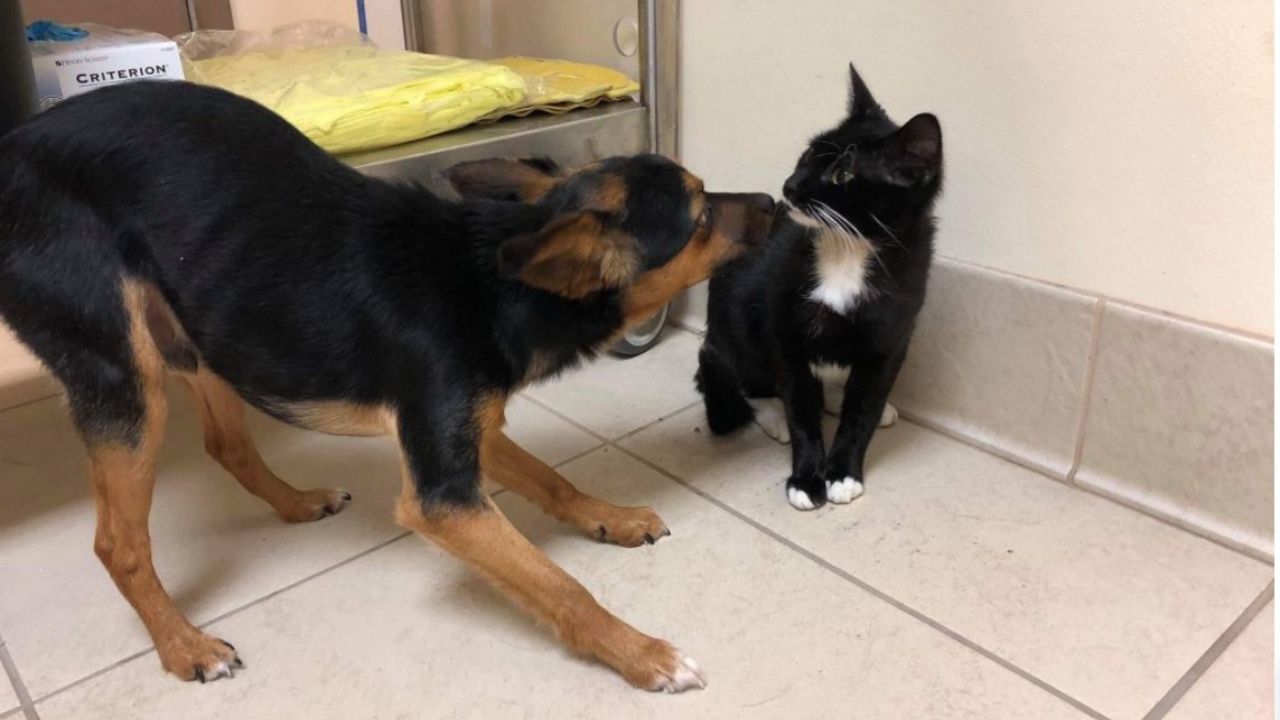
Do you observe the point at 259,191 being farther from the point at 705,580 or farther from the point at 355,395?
the point at 705,580

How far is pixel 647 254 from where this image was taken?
140cm

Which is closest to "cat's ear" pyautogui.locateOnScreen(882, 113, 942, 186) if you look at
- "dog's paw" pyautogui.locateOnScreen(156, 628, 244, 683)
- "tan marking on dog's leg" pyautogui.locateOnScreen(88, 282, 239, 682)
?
"tan marking on dog's leg" pyautogui.locateOnScreen(88, 282, 239, 682)

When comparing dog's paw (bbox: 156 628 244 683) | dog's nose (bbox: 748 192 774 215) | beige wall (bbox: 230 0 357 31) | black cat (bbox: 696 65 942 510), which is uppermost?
→ beige wall (bbox: 230 0 357 31)

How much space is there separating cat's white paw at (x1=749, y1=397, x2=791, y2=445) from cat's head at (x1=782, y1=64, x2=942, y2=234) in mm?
531

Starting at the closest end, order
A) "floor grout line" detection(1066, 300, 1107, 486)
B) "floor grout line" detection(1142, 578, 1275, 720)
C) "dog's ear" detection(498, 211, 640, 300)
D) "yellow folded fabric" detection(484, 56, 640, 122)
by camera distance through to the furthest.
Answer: "dog's ear" detection(498, 211, 640, 300) < "floor grout line" detection(1142, 578, 1275, 720) < "floor grout line" detection(1066, 300, 1107, 486) < "yellow folded fabric" detection(484, 56, 640, 122)

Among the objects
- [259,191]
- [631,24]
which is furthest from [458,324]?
[631,24]

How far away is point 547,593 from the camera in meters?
1.40

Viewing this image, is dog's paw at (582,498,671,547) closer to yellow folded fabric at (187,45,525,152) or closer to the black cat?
the black cat

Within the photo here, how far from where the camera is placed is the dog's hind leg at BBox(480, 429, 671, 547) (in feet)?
5.61

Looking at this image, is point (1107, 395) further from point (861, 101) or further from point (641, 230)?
point (641, 230)

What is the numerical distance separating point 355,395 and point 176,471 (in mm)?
826

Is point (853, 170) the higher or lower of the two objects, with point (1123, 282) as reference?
higher

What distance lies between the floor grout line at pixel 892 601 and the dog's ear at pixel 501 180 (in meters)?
0.68

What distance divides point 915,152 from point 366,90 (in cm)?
120
